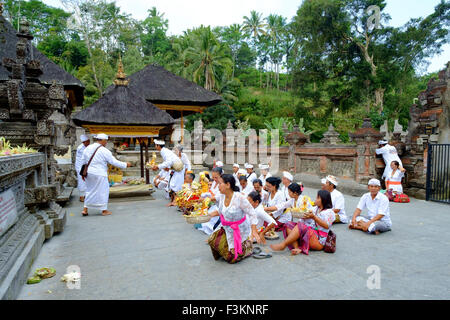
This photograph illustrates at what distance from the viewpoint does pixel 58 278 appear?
3641 millimetres

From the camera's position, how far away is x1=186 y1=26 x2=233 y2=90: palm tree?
109 ft

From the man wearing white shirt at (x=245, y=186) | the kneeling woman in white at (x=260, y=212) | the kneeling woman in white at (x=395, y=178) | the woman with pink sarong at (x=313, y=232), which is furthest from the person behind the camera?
the kneeling woman in white at (x=395, y=178)

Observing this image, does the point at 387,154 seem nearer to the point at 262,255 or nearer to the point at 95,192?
the point at 262,255

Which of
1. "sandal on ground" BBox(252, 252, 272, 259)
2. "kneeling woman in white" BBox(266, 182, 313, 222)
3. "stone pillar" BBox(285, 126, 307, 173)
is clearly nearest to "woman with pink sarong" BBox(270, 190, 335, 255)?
"kneeling woman in white" BBox(266, 182, 313, 222)

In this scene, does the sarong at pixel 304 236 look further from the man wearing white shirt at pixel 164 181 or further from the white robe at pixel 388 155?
the white robe at pixel 388 155

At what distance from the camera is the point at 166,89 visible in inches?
661

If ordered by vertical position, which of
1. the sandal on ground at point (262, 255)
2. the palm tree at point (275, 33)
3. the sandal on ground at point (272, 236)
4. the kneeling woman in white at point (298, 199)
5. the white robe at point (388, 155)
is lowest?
the sandal on ground at point (272, 236)

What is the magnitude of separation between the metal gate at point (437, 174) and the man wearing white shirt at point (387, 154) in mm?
799

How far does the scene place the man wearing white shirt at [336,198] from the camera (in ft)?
18.6

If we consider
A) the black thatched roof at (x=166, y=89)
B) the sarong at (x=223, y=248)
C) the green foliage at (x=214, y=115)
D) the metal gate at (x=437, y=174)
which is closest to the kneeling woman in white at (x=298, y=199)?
the sarong at (x=223, y=248)

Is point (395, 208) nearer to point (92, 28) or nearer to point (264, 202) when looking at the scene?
point (264, 202)

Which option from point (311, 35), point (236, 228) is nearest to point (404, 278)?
point (236, 228)

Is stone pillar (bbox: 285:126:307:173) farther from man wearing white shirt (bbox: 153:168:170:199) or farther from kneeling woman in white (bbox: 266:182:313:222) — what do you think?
kneeling woman in white (bbox: 266:182:313:222)

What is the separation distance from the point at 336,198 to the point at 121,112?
258 inches
